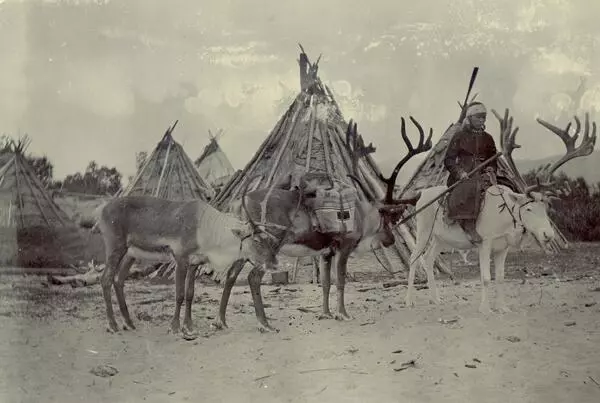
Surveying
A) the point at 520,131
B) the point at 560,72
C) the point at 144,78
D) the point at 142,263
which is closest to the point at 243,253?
the point at 142,263

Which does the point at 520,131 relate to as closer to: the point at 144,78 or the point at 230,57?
the point at 230,57

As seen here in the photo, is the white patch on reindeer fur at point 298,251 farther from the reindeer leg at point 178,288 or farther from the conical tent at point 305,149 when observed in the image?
the reindeer leg at point 178,288

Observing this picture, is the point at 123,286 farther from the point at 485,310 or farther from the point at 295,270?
the point at 485,310

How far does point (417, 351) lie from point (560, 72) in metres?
1.37

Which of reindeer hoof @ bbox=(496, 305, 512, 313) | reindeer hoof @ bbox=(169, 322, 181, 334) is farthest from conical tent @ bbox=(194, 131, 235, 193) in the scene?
reindeer hoof @ bbox=(496, 305, 512, 313)

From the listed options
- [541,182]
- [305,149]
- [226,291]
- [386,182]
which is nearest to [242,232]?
[226,291]

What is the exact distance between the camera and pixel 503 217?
3504mm

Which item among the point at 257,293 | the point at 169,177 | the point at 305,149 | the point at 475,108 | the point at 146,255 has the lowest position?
the point at 257,293

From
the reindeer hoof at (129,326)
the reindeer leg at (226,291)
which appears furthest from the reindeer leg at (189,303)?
the reindeer hoof at (129,326)

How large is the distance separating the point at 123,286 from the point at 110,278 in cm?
7

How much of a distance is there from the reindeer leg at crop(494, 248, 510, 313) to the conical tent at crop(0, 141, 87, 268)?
186 centimetres

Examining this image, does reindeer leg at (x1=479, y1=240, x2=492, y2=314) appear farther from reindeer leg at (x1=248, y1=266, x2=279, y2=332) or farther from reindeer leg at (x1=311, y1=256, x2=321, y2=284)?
reindeer leg at (x1=248, y1=266, x2=279, y2=332)

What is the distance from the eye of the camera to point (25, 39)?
12.0ft

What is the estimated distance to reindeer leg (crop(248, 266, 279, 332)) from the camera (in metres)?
3.48
